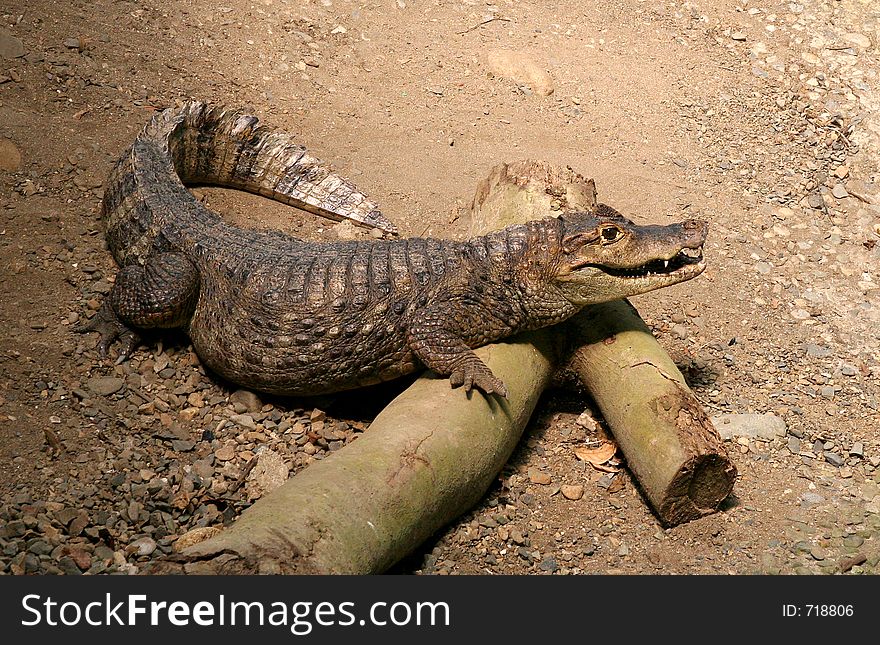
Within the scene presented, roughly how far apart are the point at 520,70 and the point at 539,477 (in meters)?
4.31

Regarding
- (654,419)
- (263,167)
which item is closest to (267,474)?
(654,419)

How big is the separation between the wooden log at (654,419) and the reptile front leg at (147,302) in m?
2.20

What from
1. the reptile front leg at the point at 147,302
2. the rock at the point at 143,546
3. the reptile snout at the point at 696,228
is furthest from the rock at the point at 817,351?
the rock at the point at 143,546

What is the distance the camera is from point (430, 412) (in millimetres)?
4227

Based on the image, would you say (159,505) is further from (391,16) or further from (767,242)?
(391,16)

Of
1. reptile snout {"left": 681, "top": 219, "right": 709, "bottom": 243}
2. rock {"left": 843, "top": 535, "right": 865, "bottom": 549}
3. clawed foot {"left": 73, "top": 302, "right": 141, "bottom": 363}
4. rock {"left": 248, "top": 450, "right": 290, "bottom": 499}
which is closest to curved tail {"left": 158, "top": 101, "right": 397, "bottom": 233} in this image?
clawed foot {"left": 73, "top": 302, "right": 141, "bottom": 363}

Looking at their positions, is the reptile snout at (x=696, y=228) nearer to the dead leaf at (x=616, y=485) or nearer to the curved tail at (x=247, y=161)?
the dead leaf at (x=616, y=485)

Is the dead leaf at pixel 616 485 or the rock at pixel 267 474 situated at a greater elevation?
the rock at pixel 267 474

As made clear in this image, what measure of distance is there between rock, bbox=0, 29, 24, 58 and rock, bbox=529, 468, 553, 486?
484 cm

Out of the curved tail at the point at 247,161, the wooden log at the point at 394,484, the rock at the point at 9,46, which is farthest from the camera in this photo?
the rock at the point at 9,46

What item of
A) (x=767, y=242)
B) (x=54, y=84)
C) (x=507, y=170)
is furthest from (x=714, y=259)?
(x=54, y=84)

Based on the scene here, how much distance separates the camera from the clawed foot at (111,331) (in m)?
5.02

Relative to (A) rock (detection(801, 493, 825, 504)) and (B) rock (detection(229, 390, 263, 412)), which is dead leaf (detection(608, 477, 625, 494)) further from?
(B) rock (detection(229, 390, 263, 412))

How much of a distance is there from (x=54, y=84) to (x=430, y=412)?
163 inches
